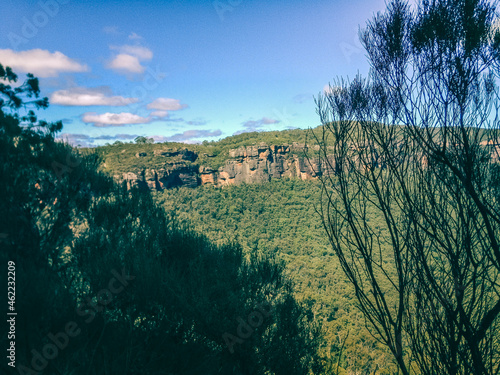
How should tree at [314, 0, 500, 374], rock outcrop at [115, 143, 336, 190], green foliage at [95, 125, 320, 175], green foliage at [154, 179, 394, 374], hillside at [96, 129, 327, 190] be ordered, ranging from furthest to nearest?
rock outcrop at [115, 143, 336, 190] < hillside at [96, 129, 327, 190] < green foliage at [95, 125, 320, 175] < green foliage at [154, 179, 394, 374] < tree at [314, 0, 500, 374]

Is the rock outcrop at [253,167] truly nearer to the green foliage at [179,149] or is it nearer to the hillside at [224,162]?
the hillside at [224,162]

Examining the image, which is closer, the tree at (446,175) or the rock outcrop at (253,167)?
the tree at (446,175)

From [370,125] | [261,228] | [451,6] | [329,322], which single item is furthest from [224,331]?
[261,228]

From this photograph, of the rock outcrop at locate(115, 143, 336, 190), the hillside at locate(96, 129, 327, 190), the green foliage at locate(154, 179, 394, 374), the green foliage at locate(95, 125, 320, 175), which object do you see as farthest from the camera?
the rock outcrop at locate(115, 143, 336, 190)

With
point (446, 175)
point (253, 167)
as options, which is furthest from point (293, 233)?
point (446, 175)

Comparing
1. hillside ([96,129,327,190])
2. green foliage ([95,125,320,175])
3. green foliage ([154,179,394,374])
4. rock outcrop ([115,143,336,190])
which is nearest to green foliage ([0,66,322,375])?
green foliage ([154,179,394,374])

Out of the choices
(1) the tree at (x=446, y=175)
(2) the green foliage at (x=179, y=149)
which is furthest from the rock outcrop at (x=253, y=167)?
(1) the tree at (x=446, y=175)

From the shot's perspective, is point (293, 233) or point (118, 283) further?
point (293, 233)

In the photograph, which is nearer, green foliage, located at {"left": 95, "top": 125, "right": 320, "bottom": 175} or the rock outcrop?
green foliage, located at {"left": 95, "top": 125, "right": 320, "bottom": 175}

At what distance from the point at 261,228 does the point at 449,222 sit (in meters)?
33.8

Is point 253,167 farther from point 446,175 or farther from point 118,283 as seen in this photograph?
point 446,175

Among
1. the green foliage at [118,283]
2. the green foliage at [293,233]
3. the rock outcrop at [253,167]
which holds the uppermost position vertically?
the rock outcrop at [253,167]

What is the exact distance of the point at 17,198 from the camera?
4465 millimetres

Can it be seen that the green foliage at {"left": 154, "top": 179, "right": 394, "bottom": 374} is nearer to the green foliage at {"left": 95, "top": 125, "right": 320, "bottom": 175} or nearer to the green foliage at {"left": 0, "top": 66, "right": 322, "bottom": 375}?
the green foliage at {"left": 95, "top": 125, "right": 320, "bottom": 175}
